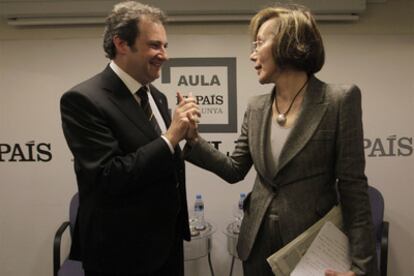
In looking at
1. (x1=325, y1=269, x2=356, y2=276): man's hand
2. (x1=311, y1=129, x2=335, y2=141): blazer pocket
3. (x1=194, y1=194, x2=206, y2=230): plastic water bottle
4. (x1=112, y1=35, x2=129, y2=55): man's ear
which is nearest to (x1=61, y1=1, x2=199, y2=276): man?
(x1=112, y1=35, x2=129, y2=55): man's ear

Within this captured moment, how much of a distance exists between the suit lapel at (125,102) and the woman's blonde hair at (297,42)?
0.54 meters

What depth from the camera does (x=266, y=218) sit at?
1.30 metres

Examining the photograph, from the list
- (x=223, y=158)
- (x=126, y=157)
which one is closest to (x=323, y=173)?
(x=223, y=158)

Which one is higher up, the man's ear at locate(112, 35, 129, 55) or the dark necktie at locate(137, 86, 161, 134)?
the man's ear at locate(112, 35, 129, 55)

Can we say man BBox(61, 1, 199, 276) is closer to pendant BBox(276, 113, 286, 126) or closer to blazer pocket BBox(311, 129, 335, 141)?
pendant BBox(276, 113, 286, 126)

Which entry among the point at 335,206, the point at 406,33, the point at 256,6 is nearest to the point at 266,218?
the point at 335,206

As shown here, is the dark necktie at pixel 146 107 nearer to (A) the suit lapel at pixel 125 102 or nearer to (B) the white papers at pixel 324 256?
(A) the suit lapel at pixel 125 102

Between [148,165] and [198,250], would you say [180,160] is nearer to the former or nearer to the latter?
[148,165]

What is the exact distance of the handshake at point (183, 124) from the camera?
4.58 ft

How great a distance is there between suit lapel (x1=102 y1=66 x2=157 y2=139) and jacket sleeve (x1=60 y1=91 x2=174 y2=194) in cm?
9

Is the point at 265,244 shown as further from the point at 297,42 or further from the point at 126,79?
the point at 126,79

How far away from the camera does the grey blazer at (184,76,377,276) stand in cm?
122

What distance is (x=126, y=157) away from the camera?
4.41ft

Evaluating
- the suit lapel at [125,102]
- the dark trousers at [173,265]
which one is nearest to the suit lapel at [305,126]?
the suit lapel at [125,102]
